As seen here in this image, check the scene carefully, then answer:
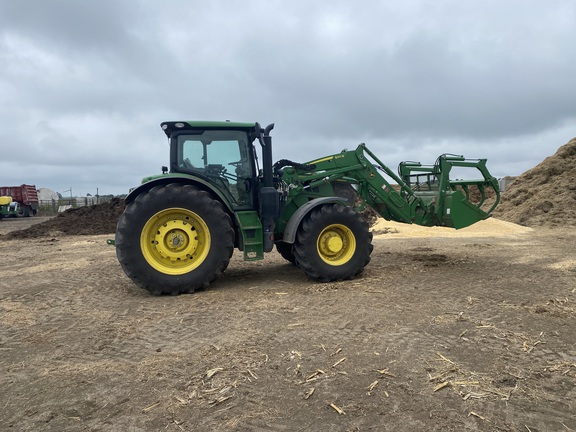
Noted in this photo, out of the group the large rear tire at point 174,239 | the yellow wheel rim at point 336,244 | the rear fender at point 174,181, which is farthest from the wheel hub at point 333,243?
the rear fender at point 174,181

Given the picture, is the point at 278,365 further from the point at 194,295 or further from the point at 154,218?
the point at 154,218

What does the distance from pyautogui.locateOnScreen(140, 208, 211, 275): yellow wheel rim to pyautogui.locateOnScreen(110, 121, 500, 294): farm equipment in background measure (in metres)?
0.01

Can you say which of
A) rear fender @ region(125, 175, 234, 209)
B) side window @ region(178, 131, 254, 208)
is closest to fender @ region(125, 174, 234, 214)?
rear fender @ region(125, 175, 234, 209)

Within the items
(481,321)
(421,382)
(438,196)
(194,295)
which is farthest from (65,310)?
(438,196)

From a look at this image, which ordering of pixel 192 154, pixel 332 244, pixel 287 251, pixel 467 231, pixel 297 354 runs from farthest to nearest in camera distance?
1. pixel 467 231
2. pixel 287 251
3. pixel 332 244
4. pixel 192 154
5. pixel 297 354

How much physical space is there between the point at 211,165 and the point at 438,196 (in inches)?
166

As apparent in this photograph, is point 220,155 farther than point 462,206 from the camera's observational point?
No

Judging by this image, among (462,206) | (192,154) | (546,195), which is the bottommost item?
(462,206)

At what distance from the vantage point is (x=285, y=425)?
2.82 m

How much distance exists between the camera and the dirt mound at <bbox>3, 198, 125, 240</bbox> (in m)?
17.7

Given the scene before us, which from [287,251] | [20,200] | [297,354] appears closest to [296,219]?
[287,251]

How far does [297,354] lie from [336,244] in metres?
3.26

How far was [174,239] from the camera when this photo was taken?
251 inches

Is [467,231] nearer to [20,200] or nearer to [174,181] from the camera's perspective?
[174,181]
